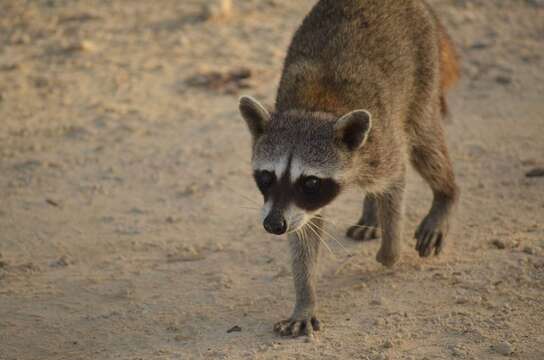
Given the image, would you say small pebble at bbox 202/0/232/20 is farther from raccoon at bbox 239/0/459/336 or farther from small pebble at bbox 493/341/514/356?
small pebble at bbox 493/341/514/356

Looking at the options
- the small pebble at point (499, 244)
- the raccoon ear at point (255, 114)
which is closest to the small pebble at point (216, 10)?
the raccoon ear at point (255, 114)

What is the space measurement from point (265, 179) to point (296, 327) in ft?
3.24

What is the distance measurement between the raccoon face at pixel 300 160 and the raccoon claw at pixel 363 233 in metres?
1.39

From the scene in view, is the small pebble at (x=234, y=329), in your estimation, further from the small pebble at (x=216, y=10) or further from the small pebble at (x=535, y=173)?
the small pebble at (x=216, y=10)

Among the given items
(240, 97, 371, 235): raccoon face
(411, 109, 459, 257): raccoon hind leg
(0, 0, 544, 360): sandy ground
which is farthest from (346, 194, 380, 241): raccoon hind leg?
(240, 97, 371, 235): raccoon face

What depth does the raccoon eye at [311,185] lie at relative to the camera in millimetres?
5039

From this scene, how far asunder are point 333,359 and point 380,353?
0.93 ft

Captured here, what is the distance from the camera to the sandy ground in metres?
5.20

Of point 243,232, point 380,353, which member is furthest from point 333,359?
point 243,232

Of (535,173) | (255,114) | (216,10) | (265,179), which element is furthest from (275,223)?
(216,10)

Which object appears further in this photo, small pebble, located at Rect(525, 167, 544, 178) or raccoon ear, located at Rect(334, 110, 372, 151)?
small pebble, located at Rect(525, 167, 544, 178)

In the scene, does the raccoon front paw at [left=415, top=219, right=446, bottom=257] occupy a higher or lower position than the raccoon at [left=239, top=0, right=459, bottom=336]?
lower

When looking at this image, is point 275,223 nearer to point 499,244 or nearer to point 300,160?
point 300,160

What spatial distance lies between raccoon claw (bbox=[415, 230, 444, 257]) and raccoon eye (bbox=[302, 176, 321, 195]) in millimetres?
1428
